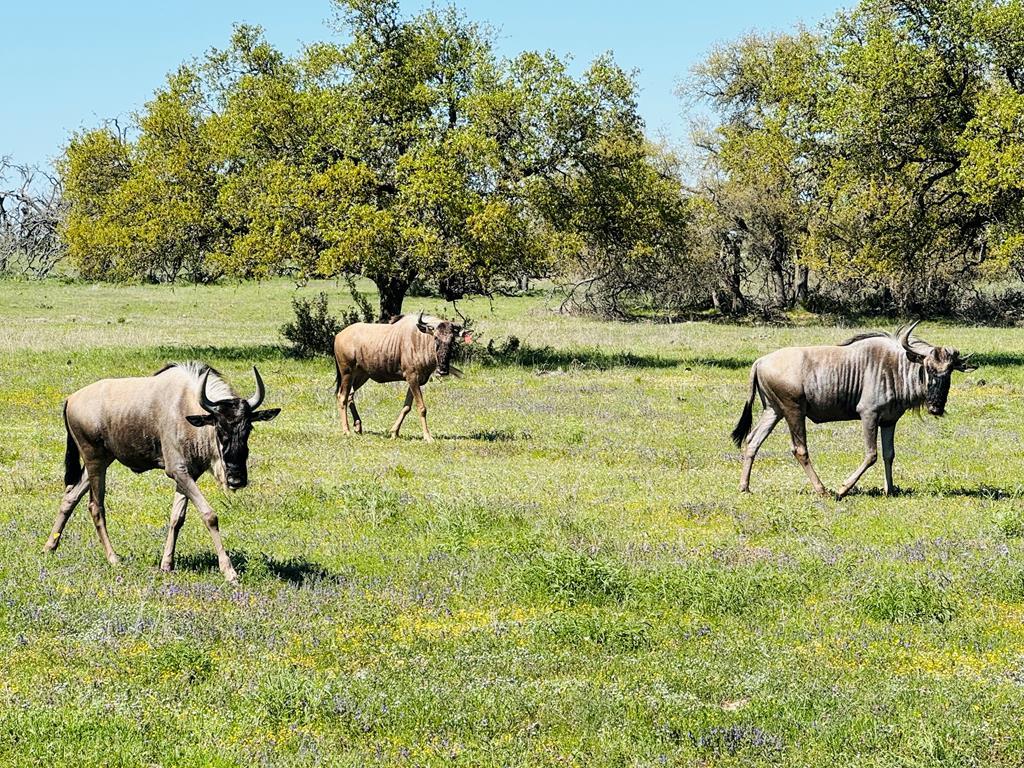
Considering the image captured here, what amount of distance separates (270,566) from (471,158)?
75.1 feet

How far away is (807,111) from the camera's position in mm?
37156

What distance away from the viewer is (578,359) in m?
35.2

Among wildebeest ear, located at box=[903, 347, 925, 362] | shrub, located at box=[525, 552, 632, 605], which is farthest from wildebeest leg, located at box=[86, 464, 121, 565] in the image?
wildebeest ear, located at box=[903, 347, 925, 362]

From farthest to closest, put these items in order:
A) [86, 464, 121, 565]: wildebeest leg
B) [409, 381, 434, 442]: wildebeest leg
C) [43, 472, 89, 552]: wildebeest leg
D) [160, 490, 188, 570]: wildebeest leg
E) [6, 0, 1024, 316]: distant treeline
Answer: [6, 0, 1024, 316]: distant treeline
[409, 381, 434, 442]: wildebeest leg
[43, 472, 89, 552]: wildebeest leg
[86, 464, 121, 565]: wildebeest leg
[160, 490, 188, 570]: wildebeest leg

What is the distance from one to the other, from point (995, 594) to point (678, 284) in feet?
164

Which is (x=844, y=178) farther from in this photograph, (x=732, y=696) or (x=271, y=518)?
(x=732, y=696)

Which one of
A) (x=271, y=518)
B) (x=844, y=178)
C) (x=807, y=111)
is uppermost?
(x=807, y=111)

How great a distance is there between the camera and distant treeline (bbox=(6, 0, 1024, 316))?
106 ft

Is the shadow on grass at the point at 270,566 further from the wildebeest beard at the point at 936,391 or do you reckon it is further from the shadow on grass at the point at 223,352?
the shadow on grass at the point at 223,352

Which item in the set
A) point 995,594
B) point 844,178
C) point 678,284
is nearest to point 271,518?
point 995,594

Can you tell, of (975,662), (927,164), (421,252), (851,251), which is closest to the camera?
(975,662)

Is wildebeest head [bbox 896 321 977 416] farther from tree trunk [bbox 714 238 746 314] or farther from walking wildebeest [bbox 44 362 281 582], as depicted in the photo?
tree trunk [bbox 714 238 746 314]

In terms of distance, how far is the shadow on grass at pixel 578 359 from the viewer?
3397 cm

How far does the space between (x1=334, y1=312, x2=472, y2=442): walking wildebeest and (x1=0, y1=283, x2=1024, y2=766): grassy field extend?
1.65 metres
